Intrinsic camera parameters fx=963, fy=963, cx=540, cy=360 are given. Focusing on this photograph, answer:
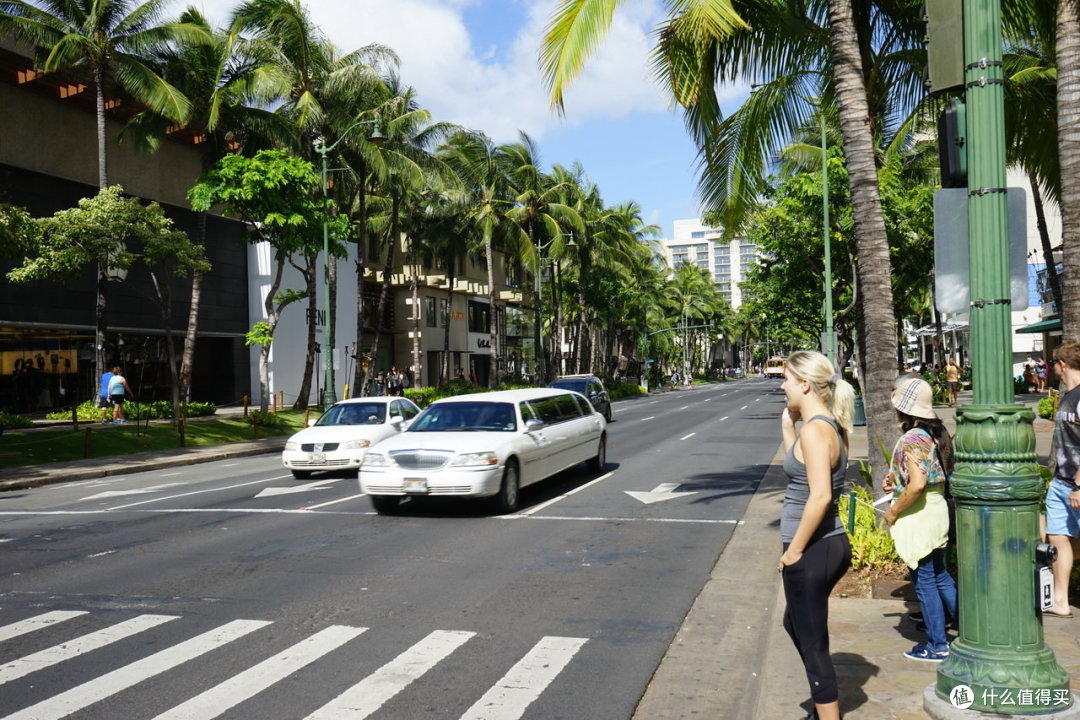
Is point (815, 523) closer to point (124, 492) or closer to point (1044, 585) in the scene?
point (1044, 585)

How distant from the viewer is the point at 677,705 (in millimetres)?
5398

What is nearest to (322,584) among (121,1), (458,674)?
(458,674)

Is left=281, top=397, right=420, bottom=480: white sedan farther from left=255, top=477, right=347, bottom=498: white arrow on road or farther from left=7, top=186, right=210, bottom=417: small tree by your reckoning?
left=7, top=186, right=210, bottom=417: small tree

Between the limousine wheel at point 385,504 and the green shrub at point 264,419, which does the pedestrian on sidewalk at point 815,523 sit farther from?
the green shrub at point 264,419

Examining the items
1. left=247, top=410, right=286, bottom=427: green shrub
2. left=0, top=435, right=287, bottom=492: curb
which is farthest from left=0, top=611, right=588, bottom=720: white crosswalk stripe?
left=247, top=410, right=286, bottom=427: green shrub

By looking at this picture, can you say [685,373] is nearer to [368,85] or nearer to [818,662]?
[368,85]

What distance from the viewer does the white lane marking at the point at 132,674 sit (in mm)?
5305

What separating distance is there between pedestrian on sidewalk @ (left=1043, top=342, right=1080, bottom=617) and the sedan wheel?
696 centimetres

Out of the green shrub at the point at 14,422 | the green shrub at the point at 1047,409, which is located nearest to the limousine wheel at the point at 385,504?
the green shrub at the point at 14,422

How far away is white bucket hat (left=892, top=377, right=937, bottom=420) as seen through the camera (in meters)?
→ 5.48

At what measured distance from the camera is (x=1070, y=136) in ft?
30.2

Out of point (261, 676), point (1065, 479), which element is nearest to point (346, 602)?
point (261, 676)

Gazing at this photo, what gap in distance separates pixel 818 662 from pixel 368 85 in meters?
34.4

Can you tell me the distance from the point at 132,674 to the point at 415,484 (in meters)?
6.09
